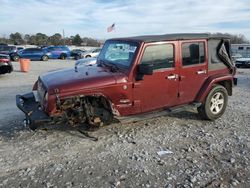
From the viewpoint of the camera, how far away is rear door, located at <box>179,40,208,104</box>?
638cm

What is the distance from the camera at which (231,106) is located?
833cm

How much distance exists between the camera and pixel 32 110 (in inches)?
219

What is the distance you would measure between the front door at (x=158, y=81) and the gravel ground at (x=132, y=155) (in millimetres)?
593

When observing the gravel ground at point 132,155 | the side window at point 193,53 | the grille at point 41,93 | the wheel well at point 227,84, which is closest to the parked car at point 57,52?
the gravel ground at point 132,155

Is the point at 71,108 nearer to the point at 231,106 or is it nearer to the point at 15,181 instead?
the point at 15,181

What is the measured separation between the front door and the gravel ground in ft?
1.94

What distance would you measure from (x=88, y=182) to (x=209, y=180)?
1623 mm

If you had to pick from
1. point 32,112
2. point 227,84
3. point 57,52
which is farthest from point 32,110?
point 57,52

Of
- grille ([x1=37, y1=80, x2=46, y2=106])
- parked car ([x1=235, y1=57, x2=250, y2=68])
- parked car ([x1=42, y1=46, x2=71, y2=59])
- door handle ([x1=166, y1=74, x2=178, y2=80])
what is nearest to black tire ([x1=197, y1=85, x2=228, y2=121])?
door handle ([x1=166, y1=74, x2=178, y2=80])

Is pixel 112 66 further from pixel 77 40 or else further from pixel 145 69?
pixel 77 40

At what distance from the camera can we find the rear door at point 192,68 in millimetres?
6375

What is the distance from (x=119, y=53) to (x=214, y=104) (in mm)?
2494

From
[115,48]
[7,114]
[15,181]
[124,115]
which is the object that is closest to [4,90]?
[7,114]

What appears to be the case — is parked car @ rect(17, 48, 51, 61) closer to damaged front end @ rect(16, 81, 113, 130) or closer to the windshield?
the windshield
